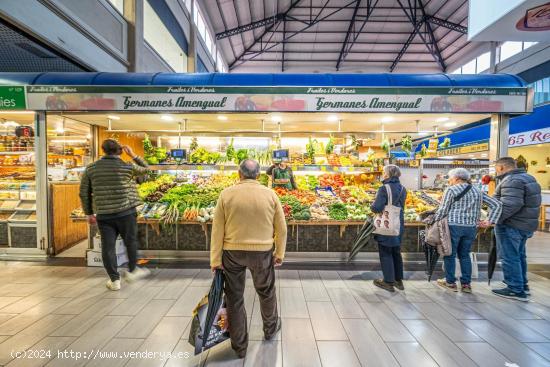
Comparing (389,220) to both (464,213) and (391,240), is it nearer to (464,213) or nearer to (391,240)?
(391,240)

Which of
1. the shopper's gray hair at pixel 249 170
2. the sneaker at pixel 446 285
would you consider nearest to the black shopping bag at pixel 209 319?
the shopper's gray hair at pixel 249 170

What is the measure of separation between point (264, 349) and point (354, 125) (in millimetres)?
6116

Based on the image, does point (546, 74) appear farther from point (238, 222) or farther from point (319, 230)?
point (238, 222)

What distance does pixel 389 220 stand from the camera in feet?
12.9

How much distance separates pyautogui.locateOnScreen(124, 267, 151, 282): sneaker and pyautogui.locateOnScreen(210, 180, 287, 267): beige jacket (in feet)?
8.82

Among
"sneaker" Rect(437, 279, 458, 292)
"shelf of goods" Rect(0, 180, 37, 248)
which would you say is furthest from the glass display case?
"sneaker" Rect(437, 279, 458, 292)

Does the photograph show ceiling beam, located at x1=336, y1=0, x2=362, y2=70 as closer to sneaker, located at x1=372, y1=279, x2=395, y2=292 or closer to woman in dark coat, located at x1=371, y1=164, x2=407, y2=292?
woman in dark coat, located at x1=371, y1=164, x2=407, y2=292

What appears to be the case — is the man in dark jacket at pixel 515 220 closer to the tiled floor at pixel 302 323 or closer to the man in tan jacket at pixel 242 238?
the tiled floor at pixel 302 323

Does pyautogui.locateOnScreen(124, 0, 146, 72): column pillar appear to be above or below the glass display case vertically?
above

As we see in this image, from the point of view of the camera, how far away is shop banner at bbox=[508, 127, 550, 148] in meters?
11.4

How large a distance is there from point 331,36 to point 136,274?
19.7 metres

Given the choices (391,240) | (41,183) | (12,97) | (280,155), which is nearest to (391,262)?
(391,240)

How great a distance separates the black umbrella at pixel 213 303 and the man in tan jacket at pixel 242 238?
6cm

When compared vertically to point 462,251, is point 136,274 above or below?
below
